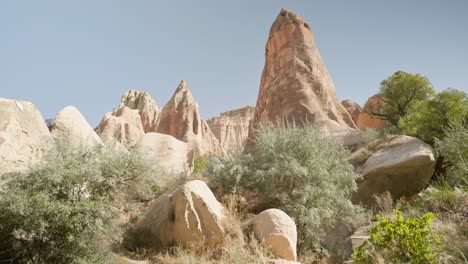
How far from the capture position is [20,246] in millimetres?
5227

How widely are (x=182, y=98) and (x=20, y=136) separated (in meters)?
34.0

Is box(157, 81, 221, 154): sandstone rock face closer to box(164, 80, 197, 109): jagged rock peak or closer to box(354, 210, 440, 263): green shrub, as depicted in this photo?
box(164, 80, 197, 109): jagged rock peak

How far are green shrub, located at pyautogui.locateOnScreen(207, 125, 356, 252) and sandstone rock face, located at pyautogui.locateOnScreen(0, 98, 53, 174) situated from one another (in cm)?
484

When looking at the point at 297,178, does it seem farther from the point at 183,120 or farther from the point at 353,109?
the point at 353,109

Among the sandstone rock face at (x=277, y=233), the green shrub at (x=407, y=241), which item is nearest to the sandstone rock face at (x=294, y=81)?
the sandstone rock face at (x=277, y=233)

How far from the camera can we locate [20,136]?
7.55 metres

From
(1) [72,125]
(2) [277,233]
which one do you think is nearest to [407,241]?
(2) [277,233]

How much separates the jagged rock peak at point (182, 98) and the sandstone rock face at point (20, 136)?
31.7 meters

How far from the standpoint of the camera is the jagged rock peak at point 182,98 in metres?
40.1

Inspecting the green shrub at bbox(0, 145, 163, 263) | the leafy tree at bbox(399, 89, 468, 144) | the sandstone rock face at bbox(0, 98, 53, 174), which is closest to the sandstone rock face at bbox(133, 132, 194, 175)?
the sandstone rock face at bbox(0, 98, 53, 174)

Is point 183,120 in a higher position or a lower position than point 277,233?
higher

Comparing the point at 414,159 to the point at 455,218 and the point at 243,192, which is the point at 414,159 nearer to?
the point at 455,218

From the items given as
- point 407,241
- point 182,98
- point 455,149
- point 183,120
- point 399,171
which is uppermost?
point 182,98

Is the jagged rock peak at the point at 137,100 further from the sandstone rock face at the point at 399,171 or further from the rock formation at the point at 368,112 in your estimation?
the sandstone rock face at the point at 399,171
